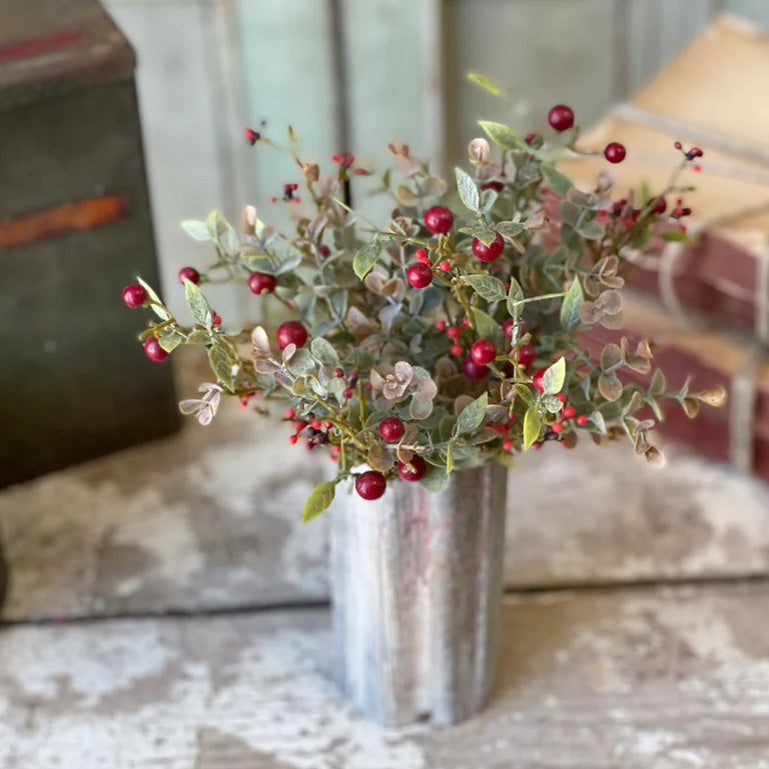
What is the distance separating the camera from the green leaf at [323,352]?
717 millimetres

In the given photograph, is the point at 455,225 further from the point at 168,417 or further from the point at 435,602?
the point at 168,417

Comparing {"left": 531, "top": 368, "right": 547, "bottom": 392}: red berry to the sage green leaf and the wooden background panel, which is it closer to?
the sage green leaf

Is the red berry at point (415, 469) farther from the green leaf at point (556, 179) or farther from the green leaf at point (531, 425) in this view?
the green leaf at point (556, 179)

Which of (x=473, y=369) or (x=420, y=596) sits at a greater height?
(x=473, y=369)

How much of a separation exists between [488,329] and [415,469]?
0.10m

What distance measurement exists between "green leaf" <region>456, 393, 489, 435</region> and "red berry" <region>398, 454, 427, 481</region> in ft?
0.11

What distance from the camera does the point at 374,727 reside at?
2.95 ft

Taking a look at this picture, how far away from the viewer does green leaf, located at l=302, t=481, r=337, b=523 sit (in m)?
0.69

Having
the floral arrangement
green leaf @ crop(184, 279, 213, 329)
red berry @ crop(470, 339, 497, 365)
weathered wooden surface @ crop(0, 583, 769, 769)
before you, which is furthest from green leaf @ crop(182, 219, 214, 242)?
Result: weathered wooden surface @ crop(0, 583, 769, 769)

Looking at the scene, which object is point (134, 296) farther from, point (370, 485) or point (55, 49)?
point (55, 49)

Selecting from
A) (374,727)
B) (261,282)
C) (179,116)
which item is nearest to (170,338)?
(261,282)

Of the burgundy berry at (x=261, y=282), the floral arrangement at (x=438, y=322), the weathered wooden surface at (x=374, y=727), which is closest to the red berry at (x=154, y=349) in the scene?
the floral arrangement at (x=438, y=322)

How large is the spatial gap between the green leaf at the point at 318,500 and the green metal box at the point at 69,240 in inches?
19.0

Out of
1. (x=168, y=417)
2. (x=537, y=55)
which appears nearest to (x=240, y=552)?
(x=168, y=417)
